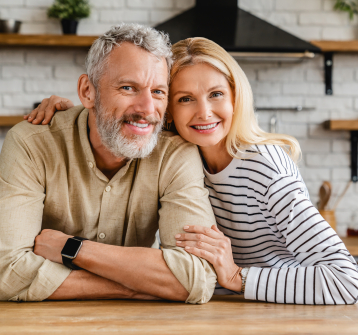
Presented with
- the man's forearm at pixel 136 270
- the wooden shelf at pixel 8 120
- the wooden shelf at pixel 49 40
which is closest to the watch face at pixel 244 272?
the man's forearm at pixel 136 270

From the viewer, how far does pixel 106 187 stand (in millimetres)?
1295

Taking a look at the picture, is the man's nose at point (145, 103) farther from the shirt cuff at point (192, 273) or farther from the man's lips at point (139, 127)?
the shirt cuff at point (192, 273)

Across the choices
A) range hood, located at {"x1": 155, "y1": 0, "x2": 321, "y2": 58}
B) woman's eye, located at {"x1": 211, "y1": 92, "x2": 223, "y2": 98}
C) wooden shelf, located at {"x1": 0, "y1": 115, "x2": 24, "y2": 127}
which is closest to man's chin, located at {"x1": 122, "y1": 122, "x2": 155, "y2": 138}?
woman's eye, located at {"x1": 211, "y1": 92, "x2": 223, "y2": 98}

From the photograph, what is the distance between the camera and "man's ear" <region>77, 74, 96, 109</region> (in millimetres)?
1348

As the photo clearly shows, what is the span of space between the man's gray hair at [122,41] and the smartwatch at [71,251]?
0.52m

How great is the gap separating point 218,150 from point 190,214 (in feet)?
1.14

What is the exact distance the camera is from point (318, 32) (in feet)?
9.71

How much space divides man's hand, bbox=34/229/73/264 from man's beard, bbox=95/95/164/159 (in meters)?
0.32

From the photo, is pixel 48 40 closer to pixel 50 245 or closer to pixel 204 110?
pixel 204 110

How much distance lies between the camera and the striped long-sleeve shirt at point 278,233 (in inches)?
42.1

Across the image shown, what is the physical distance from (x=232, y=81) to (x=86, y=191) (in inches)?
24.1

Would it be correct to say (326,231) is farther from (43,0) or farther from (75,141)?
(43,0)

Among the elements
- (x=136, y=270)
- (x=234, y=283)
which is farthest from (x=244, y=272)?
(x=136, y=270)

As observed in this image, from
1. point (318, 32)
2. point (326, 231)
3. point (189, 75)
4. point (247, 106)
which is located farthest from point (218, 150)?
point (318, 32)
